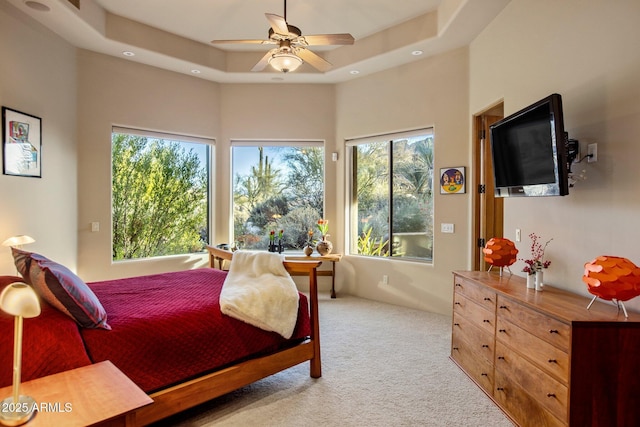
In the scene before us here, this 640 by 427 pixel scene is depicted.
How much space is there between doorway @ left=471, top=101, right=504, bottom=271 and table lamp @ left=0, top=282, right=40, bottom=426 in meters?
3.88

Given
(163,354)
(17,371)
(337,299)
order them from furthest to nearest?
(337,299), (163,354), (17,371)

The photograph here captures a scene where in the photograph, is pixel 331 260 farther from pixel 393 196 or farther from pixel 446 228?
pixel 446 228

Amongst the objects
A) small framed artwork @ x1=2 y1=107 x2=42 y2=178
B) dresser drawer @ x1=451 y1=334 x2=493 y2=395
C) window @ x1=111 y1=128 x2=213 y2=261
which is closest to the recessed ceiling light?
small framed artwork @ x1=2 y1=107 x2=42 y2=178

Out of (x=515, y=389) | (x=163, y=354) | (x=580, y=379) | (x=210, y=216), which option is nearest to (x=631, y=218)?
(x=580, y=379)

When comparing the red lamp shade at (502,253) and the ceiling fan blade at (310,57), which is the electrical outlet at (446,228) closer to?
the red lamp shade at (502,253)

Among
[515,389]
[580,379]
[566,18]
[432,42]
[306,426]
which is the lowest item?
[306,426]

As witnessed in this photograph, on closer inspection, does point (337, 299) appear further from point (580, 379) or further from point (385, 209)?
point (580, 379)

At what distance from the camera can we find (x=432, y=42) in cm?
410

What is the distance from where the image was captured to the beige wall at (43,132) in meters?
3.33

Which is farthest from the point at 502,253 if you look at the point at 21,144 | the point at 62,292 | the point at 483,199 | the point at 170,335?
the point at 21,144

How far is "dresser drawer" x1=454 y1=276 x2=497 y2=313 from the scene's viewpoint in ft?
8.57

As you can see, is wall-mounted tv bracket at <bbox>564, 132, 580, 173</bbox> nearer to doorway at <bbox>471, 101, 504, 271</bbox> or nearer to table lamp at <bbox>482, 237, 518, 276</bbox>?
table lamp at <bbox>482, 237, 518, 276</bbox>

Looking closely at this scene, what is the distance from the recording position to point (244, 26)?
4309mm

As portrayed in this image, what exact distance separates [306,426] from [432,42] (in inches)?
153
